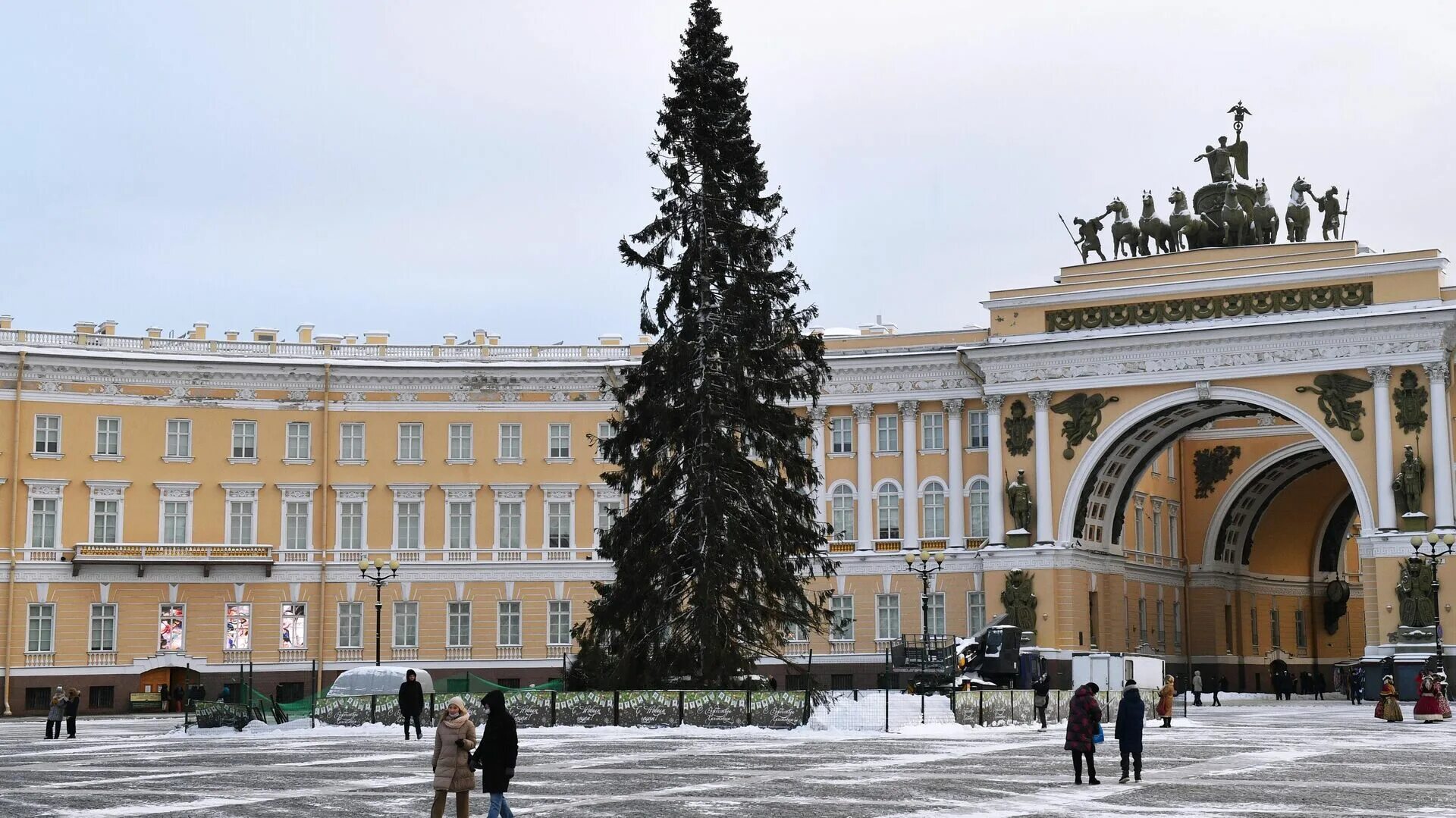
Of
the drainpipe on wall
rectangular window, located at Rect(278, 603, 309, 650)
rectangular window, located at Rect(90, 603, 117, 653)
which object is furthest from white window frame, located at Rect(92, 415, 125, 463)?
rectangular window, located at Rect(278, 603, 309, 650)

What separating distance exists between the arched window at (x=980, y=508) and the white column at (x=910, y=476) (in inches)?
79.4

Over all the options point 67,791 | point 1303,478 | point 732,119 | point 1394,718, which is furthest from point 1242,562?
point 67,791

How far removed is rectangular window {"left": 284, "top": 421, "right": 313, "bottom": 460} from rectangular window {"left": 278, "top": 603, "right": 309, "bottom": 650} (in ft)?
17.6

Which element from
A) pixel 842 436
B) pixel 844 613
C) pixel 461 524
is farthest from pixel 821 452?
pixel 461 524

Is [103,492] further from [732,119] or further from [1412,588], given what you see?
[1412,588]

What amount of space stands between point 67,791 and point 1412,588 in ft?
152

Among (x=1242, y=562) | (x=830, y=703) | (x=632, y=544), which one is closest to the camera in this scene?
(x=830, y=703)

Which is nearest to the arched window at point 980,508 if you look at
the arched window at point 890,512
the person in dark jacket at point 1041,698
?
the arched window at point 890,512

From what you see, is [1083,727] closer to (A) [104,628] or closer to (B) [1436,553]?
(B) [1436,553]

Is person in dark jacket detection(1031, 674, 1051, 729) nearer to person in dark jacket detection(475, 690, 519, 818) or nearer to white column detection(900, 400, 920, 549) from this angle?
white column detection(900, 400, 920, 549)

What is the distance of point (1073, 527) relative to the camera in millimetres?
70438

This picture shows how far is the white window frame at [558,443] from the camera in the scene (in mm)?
73312

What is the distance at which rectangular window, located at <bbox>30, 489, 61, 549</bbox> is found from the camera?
6781 cm

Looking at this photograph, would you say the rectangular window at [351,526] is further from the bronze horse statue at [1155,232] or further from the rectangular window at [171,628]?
the bronze horse statue at [1155,232]
